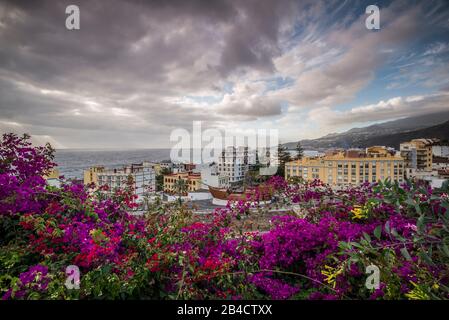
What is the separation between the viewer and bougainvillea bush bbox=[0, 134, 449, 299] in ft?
3.82

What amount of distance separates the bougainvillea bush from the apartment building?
31932 mm

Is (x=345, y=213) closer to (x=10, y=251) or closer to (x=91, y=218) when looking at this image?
(x=91, y=218)

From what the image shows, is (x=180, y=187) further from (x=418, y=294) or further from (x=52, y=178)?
(x=418, y=294)

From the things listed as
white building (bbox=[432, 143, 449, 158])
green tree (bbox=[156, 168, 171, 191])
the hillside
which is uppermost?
the hillside

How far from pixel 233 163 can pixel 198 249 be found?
110 ft

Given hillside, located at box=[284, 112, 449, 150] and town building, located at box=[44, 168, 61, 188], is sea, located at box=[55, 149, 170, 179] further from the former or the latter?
hillside, located at box=[284, 112, 449, 150]

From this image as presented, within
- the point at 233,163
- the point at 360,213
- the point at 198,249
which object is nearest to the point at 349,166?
the point at 360,213

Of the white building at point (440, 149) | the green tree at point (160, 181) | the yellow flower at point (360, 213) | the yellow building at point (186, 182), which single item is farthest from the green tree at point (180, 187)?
the white building at point (440, 149)

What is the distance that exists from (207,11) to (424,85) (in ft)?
14.3

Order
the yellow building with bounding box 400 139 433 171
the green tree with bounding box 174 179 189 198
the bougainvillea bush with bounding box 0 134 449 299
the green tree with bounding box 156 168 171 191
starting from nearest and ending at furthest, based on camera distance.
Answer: the bougainvillea bush with bounding box 0 134 449 299, the green tree with bounding box 174 179 189 198, the green tree with bounding box 156 168 171 191, the yellow building with bounding box 400 139 433 171

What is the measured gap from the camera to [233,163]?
35.1 meters

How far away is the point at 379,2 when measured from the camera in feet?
9.87

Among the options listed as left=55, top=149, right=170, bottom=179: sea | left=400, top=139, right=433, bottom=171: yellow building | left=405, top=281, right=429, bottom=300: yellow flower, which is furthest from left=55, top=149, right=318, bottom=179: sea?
left=400, top=139, right=433, bottom=171: yellow building
